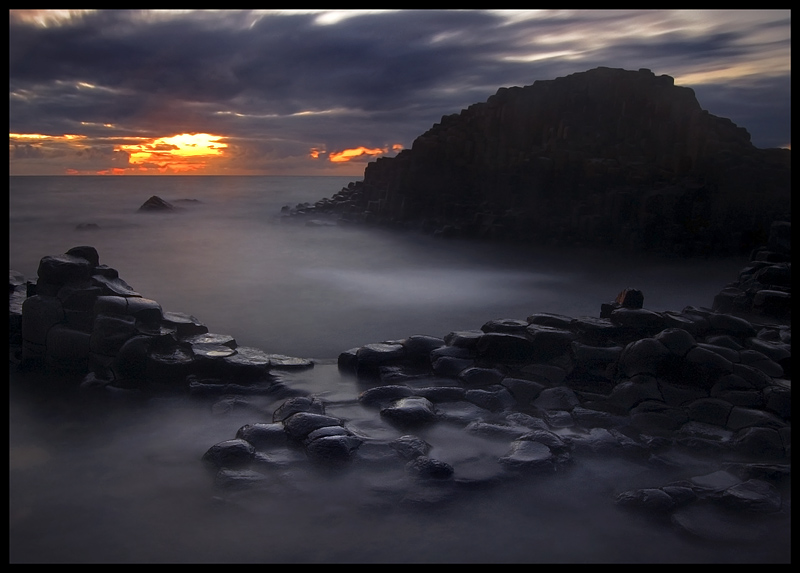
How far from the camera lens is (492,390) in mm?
5828

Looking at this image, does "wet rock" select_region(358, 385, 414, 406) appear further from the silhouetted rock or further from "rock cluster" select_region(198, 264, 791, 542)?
the silhouetted rock

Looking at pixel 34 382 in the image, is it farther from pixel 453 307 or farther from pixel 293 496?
pixel 453 307

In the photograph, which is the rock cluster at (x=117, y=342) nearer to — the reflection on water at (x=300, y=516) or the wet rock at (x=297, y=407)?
the wet rock at (x=297, y=407)

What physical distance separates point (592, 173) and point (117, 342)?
1894 centimetres

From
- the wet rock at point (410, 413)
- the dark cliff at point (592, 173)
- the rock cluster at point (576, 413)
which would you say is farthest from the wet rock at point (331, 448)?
the dark cliff at point (592, 173)

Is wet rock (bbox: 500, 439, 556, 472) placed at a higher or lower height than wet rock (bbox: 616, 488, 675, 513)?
higher

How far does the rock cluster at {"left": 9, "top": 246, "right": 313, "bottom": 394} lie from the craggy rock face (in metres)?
0.01

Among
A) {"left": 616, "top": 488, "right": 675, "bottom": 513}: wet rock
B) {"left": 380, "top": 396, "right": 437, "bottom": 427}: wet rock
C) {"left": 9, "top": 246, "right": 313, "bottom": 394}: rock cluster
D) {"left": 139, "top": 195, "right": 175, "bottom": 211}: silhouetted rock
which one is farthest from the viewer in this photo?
{"left": 139, "top": 195, "right": 175, "bottom": 211}: silhouetted rock

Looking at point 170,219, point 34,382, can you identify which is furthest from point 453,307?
point 170,219

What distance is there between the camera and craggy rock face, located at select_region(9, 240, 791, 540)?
13.9 feet

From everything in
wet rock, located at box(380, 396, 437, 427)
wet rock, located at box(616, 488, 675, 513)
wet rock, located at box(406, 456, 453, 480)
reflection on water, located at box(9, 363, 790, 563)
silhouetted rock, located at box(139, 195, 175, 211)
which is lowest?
reflection on water, located at box(9, 363, 790, 563)

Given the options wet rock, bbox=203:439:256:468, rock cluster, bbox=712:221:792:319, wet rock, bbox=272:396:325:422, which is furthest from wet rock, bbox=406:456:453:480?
rock cluster, bbox=712:221:792:319

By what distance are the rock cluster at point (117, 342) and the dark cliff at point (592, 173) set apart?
15.8m

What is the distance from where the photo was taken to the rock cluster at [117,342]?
619 centimetres
